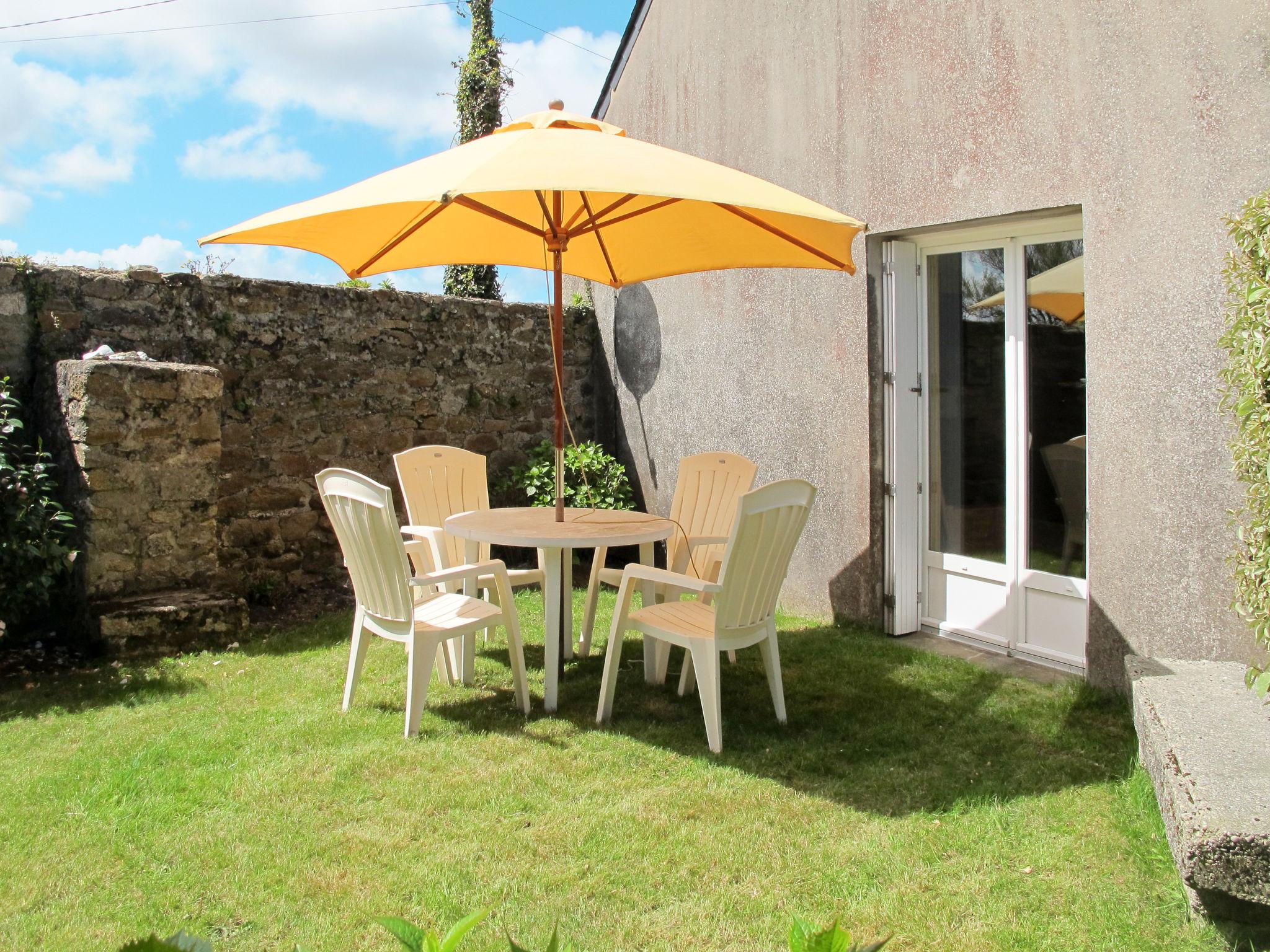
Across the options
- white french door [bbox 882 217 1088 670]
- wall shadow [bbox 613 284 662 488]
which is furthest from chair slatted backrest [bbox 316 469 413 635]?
wall shadow [bbox 613 284 662 488]

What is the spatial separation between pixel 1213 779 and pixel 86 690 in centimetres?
437

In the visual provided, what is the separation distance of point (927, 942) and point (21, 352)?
17.1ft

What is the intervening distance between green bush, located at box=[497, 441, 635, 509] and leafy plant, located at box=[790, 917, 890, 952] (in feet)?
19.7

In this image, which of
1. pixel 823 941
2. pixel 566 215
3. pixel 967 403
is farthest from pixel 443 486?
pixel 823 941

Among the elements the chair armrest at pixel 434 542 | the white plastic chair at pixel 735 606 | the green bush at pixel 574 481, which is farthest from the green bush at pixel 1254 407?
the green bush at pixel 574 481

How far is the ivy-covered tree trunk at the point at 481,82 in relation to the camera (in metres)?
12.3

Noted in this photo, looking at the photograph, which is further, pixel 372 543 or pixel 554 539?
pixel 554 539

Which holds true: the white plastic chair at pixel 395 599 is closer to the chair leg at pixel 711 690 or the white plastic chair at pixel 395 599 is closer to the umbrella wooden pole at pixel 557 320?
the umbrella wooden pole at pixel 557 320

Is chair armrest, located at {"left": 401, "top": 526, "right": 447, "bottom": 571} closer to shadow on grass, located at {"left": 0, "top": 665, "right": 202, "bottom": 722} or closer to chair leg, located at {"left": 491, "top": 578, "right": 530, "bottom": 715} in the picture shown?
chair leg, located at {"left": 491, "top": 578, "right": 530, "bottom": 715}

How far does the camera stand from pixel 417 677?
12.4ft

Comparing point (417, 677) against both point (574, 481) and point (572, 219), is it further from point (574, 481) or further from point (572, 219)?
point (574, 481)

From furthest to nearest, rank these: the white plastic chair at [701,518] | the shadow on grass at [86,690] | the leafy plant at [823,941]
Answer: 1. the white plastic chair at [701,518]
2. the shadow on grass at [86,690]
3. the leafy plant at [823,941]

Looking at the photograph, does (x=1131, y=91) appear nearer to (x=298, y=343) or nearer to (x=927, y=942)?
(x=927, y=942)

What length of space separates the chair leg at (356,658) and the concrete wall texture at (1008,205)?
8.92ft
